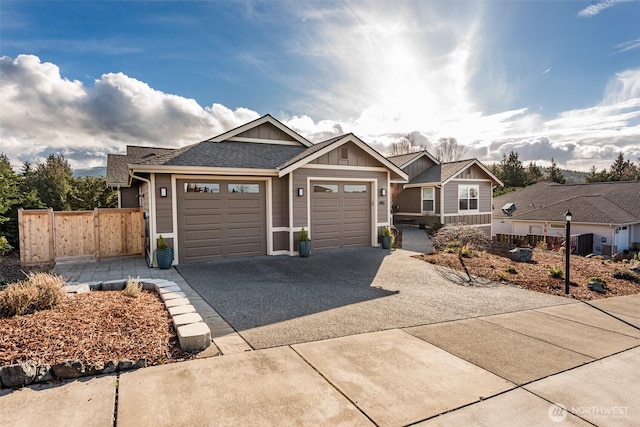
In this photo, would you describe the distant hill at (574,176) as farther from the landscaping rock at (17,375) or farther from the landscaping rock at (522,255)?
the landscaping rock at (17,375)

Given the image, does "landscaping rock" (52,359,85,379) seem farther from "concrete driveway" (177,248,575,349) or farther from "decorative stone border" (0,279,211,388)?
"concrete driveway" (177,248,575,349)

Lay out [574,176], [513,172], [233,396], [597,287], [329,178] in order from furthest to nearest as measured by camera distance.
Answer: [574,176] → [513,172] → [329,178] → [597,287] → [233,396]

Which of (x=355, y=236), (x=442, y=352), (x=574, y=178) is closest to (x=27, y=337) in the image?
(x=442, y=352)

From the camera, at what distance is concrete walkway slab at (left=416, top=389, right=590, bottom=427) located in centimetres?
272

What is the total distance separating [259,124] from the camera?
13102 millimetres

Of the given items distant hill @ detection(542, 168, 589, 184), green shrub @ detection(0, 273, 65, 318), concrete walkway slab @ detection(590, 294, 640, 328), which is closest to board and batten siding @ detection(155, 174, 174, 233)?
green shrub @ detection(0, 273, 65, 318)

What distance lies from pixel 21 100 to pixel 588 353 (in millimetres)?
16165

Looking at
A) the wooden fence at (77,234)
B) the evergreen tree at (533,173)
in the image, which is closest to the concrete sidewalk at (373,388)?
the wooden fence at (77,234)

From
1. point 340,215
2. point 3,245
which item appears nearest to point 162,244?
Answer: point 3,245

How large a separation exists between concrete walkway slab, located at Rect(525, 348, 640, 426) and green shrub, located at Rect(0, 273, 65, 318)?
220 inches

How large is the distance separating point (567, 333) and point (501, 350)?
58.5 inches

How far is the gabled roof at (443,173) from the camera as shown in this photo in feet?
62.4

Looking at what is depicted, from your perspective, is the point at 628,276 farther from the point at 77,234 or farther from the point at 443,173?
the point at 77,234

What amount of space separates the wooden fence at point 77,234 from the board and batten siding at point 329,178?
5.03 metres
